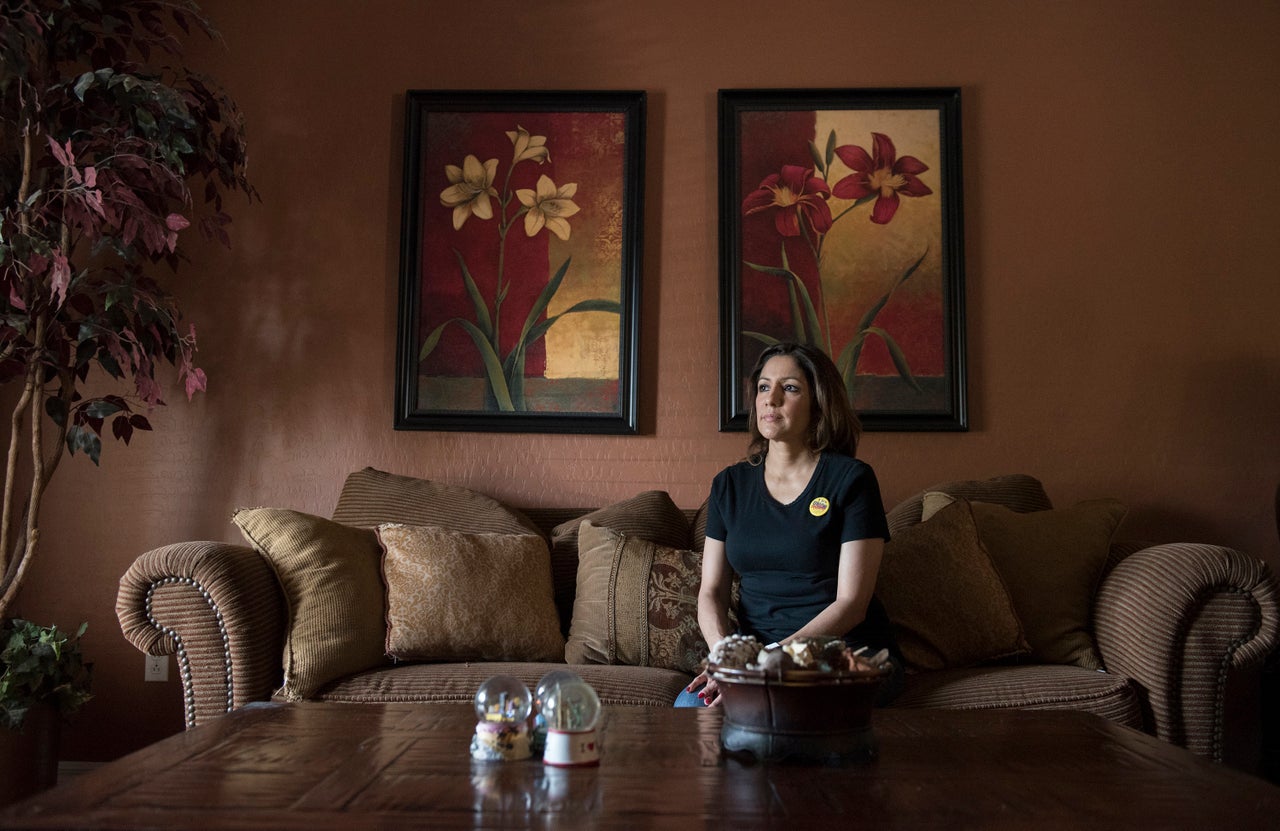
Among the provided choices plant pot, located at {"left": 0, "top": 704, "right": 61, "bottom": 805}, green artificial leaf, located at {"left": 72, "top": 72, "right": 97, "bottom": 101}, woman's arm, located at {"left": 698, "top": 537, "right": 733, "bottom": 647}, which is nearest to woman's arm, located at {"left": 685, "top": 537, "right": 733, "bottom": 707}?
woman's arm, located at {"left": 698, "top": 537, "right": 733, "bottom": 647}

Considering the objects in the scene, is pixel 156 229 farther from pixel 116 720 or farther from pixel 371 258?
Answer: pixel 116 720

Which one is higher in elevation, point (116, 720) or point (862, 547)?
point (862, 547)

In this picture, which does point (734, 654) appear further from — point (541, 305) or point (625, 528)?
point (541, 305)

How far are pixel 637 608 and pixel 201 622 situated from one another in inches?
38.1

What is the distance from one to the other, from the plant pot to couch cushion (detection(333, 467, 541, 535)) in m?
0.84

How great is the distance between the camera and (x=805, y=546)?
224 cm

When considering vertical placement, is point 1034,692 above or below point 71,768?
above

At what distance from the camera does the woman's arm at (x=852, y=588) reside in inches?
84.3

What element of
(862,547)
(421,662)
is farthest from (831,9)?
(421,662)

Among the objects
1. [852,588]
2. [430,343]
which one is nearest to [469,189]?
[430,343]

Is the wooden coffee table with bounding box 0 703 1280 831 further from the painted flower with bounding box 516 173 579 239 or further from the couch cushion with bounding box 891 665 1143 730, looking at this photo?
the painted flower with bounding box 516 173 579 239

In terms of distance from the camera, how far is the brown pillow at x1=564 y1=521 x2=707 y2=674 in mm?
2516

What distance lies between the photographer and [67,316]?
288 cm

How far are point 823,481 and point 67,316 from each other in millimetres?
2064
